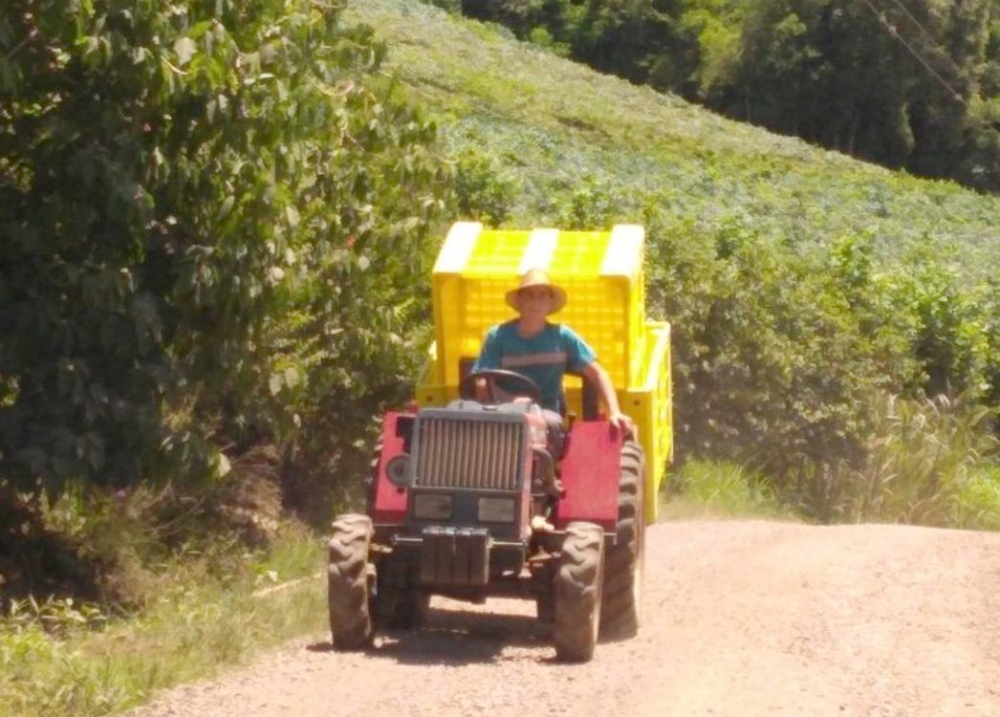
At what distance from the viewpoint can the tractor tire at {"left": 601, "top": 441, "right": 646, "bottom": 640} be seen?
9.83 m

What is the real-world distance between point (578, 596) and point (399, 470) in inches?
45.3

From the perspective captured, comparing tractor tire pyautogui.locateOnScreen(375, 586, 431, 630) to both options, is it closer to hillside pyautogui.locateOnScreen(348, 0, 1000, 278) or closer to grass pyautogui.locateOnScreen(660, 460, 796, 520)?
hillside pyautogui.locateOnScreen(348, 0, 1000, 278)

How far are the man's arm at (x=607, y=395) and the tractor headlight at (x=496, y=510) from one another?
2.97ft

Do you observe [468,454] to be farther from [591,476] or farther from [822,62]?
[822,62]

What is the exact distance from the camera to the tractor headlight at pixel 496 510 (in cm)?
926

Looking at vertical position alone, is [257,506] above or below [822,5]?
below

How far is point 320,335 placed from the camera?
13.2 m

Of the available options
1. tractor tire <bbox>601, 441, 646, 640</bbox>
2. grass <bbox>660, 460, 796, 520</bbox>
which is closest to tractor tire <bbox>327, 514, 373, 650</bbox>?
tractor tire <bbox>601, 441, 646, 640</bbox>

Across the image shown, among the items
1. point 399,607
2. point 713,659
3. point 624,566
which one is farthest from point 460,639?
point 713,659

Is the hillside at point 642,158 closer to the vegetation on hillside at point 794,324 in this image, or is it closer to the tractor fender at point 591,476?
the vegetation on hillside at point 794,324

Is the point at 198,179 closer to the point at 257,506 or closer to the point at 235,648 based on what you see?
the point at 235,648

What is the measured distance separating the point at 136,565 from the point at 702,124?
1997 inches

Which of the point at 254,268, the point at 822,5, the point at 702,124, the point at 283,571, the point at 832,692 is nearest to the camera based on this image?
the point at 832,692

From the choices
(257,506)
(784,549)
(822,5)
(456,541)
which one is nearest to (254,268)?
(456,541)
